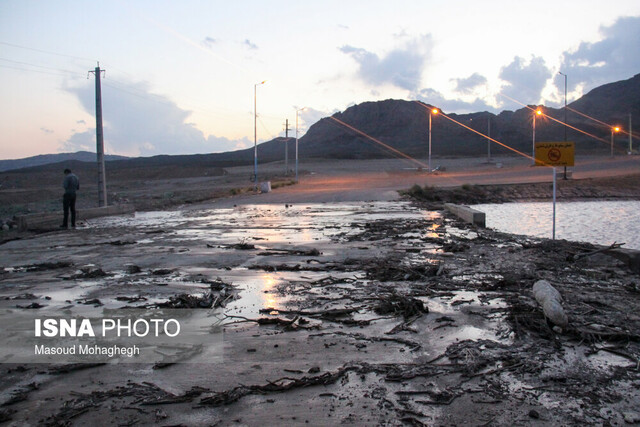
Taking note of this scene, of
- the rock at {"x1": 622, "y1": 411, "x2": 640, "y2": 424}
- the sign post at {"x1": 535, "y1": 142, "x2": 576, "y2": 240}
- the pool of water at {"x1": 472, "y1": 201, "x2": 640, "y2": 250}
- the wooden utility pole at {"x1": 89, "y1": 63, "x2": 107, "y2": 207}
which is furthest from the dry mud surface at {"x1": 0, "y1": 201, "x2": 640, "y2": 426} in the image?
the wooden utility pole at {"x1": 89, "y1": 63, "x2": 107, "y2": 207}

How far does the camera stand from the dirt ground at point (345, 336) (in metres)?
4.51

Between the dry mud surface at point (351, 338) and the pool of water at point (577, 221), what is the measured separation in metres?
5.77

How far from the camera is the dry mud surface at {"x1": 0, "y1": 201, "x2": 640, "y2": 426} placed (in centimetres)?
450

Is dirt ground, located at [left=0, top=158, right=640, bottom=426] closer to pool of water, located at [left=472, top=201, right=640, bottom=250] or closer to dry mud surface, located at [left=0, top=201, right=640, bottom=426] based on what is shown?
dry mud surface, located at [left=0, top=201, right=640, bottom=426]

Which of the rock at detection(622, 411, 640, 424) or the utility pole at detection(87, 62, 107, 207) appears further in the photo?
the utility pole at detection(87, 62, 107, 207)

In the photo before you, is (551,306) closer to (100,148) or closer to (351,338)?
(351,338)

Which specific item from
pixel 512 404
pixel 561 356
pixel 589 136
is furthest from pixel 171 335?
pixel 589 136

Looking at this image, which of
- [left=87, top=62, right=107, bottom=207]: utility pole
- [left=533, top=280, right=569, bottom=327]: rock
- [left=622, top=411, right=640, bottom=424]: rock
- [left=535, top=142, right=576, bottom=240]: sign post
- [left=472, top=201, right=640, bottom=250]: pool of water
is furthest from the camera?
[left=87, top=62, right=107, bottom=207]: utility pole

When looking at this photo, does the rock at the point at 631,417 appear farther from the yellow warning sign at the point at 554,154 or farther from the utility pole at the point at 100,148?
the utility pole at the point at 100,148

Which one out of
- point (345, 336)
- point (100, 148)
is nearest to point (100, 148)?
point (100, 148)

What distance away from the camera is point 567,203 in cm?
3450

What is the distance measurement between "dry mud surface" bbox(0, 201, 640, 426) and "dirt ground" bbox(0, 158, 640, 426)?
0.07 ft

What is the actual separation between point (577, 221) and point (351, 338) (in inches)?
807

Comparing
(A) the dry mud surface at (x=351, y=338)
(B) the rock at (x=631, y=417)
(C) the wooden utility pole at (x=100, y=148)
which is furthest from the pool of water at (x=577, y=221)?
(C) the wooden utility pole at (x=100, y=148)
